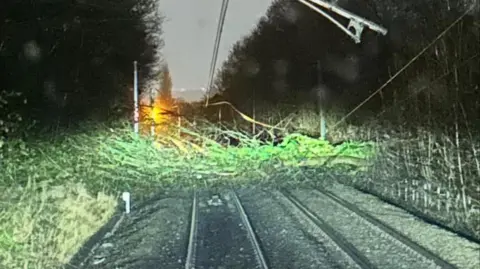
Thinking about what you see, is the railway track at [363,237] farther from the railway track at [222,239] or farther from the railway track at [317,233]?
the railway track at [222,239]

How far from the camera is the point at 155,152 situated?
26.0 m

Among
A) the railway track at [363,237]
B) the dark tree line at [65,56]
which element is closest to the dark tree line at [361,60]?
the railway track at [363,237]

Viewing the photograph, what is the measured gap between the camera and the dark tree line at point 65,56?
1777cm

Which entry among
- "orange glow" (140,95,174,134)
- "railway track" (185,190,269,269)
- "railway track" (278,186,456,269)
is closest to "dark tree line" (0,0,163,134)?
"orange glow" (140,95,174,134)

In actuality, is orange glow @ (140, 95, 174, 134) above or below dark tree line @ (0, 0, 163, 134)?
below

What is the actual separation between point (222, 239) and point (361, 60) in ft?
75.7

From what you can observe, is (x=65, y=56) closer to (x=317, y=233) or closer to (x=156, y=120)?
(x=156, y=120)

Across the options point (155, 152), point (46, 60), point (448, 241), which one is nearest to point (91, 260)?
point (448, 241)

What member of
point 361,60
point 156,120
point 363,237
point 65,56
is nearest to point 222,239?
point 363,237

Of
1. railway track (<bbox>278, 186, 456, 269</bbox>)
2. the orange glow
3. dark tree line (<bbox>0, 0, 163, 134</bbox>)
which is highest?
dark tree line (<bbox>0, 0, 163, 134</bbox>)

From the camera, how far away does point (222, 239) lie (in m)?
12.9

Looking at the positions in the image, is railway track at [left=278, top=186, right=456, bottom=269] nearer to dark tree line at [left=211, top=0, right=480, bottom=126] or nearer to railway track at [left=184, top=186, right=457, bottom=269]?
railway track at [left=184, top=186, right=457, bottom=269]

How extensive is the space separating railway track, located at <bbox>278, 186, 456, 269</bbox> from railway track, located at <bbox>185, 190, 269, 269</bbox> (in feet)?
4.57

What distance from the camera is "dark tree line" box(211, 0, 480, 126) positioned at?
14242 millimetres
